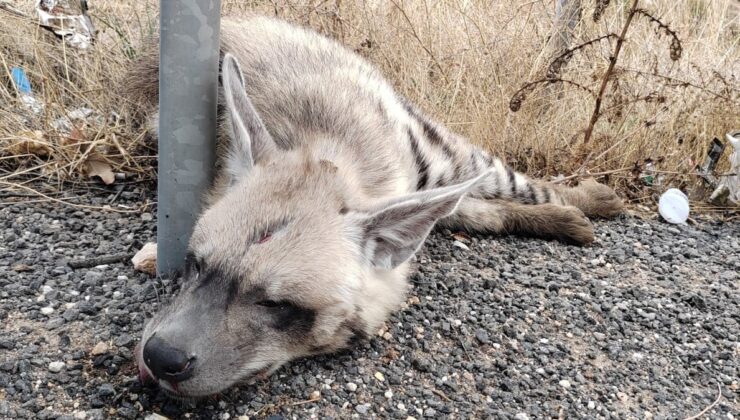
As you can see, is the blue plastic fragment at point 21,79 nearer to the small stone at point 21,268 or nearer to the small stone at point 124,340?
the small stone at point 21,268

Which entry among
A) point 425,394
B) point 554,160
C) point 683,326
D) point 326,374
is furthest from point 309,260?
point 554,160

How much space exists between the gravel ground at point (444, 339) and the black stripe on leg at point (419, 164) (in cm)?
29

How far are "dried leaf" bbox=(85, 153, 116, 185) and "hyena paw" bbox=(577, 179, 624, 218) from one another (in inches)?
91.5

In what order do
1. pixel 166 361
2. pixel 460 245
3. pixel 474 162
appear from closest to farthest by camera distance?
pixel 166 361 → pixel 460 245 → pixel 474 162

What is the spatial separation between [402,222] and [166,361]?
81cm

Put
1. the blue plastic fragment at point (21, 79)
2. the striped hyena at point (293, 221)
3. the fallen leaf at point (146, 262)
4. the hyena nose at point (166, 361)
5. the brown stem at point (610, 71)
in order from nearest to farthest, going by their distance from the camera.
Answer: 1. the hyena nose at point (166, 361)
2. the striped hyena at point (293, 221)
3. the fallen leaf at point (146, 262)
4. the brown stem at point (610, 71)
5. the blue plastic fragment at point (21, 79)

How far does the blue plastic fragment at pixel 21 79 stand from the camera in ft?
12.3

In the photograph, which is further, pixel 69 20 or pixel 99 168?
pixel 69 20

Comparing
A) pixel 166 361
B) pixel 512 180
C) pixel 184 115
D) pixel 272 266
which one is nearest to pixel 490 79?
pixel 512 180

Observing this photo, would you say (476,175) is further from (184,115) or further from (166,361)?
(166,361)

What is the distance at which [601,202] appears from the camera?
3635 mm

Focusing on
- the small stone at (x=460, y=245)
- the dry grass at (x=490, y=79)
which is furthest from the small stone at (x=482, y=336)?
the dry grass at (x=490, y=79)

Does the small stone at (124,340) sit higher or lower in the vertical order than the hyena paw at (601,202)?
lower

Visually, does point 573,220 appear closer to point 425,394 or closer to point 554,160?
point 554,160
